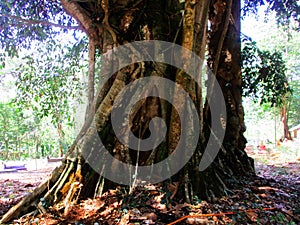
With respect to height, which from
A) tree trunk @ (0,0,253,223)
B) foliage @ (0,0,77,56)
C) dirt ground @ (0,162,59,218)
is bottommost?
dirt ground @ (0,162,59,218)

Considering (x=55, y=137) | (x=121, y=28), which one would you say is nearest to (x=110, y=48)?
(x=121, y=28)

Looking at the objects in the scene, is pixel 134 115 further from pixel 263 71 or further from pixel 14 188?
pixel 263 71

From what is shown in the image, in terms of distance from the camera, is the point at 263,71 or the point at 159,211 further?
the point at 263,71

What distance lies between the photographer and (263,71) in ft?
19.4

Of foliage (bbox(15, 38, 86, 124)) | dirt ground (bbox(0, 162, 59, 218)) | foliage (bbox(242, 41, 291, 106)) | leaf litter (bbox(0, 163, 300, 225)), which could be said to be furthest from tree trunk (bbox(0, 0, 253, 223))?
foliage (bbox(15, 38, 86, 124))

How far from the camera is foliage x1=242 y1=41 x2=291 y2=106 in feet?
19.5

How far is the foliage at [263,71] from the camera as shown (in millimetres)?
5934

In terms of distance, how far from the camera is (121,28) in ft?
13.1

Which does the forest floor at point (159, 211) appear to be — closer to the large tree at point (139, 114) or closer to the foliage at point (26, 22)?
the large tree at point (139, 114)

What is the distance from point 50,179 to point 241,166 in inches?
123

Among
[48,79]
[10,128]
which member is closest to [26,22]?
[48,79]

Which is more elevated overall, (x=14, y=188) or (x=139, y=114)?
(x=139, y=114)

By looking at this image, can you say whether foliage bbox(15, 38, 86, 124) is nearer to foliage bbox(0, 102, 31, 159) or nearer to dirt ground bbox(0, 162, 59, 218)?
dirt ground bbox(0, 162, 59, 218)

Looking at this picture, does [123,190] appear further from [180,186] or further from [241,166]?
[241,166]
